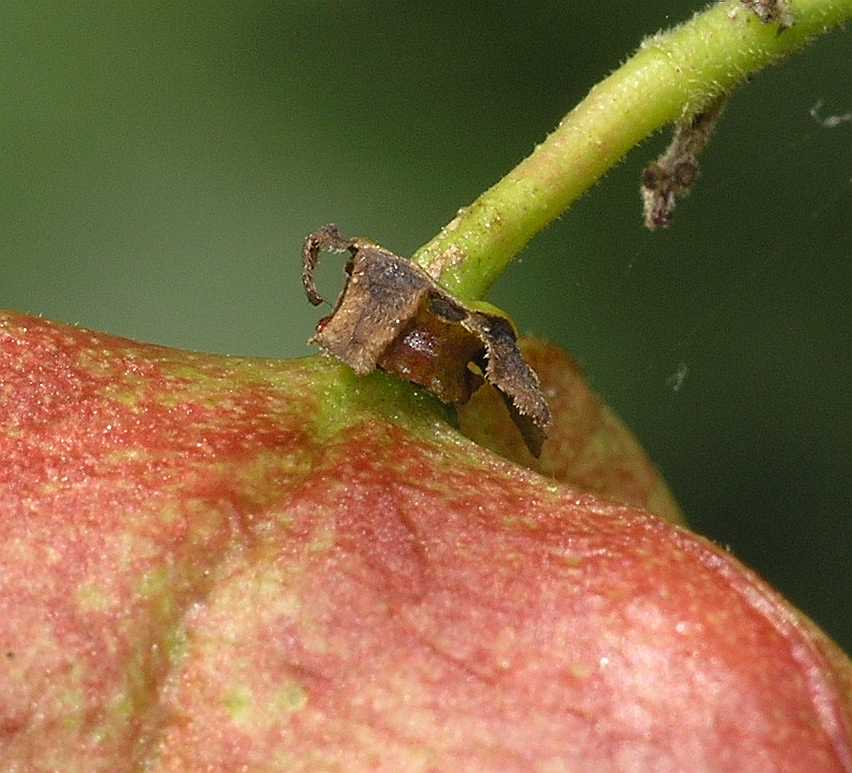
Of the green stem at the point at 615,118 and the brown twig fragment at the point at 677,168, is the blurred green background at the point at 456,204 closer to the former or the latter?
the brown twig fragment at the point at 677,168

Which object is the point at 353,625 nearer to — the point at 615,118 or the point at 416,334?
the point at 416,334

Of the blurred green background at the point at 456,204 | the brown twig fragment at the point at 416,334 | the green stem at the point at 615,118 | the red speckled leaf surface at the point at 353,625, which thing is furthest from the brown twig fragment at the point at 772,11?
the blurred green background at the point at 456,204

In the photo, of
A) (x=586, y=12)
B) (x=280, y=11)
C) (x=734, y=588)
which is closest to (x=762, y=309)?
(x=586, y=12)

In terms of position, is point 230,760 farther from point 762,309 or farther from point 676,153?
point 762,309

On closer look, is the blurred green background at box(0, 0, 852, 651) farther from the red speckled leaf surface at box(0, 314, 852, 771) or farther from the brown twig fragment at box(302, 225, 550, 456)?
the red speckled leaf surface at box(0, 314, 852, 771)

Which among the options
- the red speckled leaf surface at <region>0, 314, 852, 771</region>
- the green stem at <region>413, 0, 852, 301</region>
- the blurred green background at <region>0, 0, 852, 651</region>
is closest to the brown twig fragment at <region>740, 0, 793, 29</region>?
the green stem at <region>413, 0, 852, 301</region>
